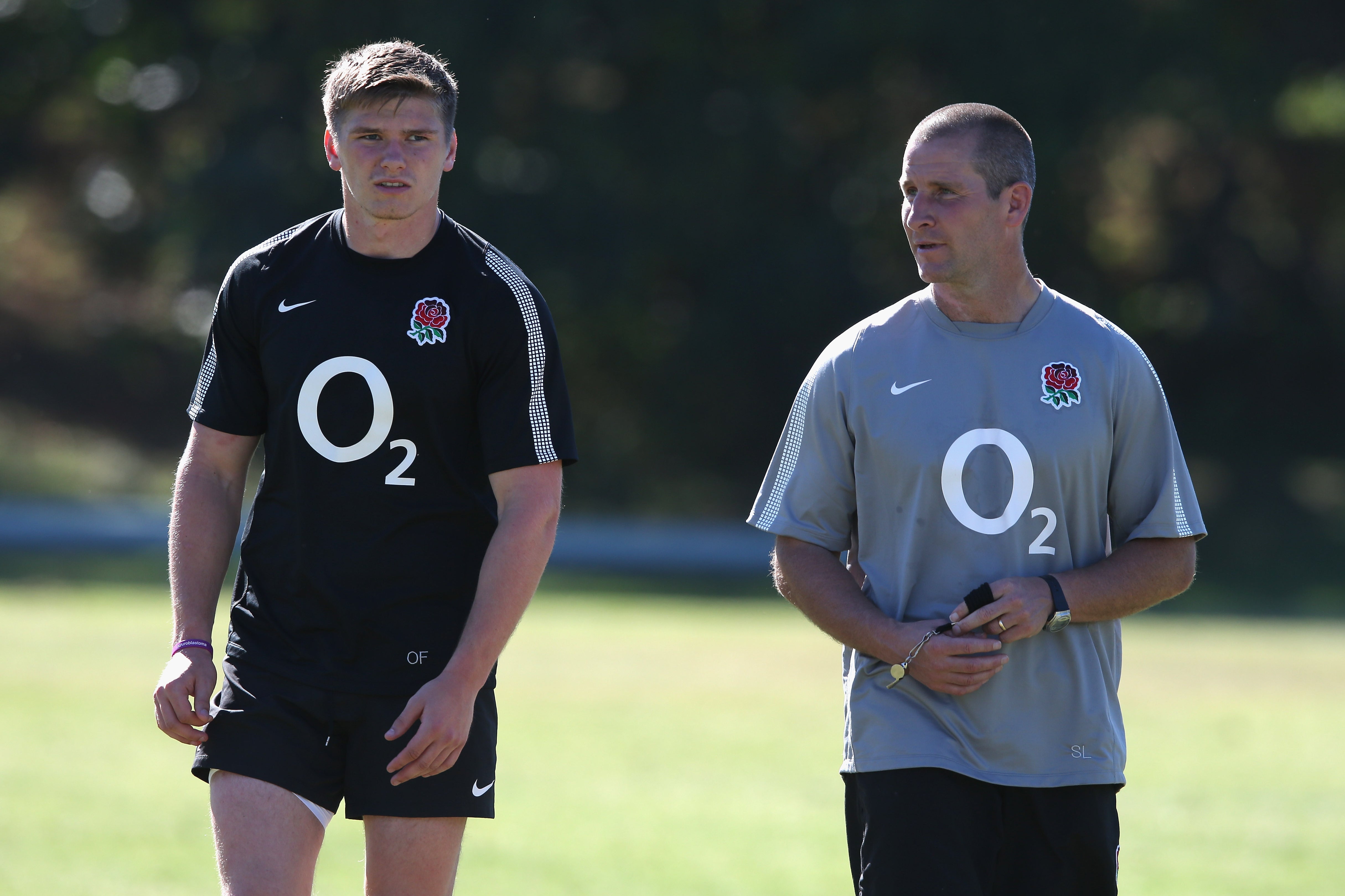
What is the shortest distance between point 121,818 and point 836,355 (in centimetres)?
529

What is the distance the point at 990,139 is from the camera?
12.7 ft

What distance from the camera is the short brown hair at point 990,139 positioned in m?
3.86

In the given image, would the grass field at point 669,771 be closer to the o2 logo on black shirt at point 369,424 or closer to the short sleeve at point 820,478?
the short sleeve at point 820,478

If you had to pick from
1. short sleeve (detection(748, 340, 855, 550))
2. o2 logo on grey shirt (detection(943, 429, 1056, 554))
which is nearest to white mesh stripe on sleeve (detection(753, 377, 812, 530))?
short sleeve (detection(748, 340, 855, 550))

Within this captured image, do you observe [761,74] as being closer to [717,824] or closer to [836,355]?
[717,824]

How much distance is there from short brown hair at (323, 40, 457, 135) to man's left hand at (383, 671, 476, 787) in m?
1.29

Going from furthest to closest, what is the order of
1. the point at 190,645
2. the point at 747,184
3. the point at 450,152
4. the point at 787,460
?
1. the point at 747,184
2. the point at 787,460
3. the point at 450,152
4. the point at 190,645

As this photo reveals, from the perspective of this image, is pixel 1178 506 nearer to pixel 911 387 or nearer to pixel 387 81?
pixel 911 387

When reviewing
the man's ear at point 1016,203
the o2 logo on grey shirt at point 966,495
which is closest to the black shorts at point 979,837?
the o2 logo on grey shirt at point 966,495

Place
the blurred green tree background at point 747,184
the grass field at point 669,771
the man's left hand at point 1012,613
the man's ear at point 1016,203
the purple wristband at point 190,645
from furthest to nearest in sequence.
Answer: the blurred green tree background at point 747,184, the grass field at point 669,771, the man's ear at point 1016,203, the purple wristband at point 190,645, the man's left hand at point 1012,613

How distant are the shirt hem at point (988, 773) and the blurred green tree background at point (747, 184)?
2293cm

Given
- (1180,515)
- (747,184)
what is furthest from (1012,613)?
(747,184)

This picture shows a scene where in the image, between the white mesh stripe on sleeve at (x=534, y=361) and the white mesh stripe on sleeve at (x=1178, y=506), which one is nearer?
the white mesh stripe on sleeve at (x=534, y=361)

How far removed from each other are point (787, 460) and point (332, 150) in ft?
4.32
